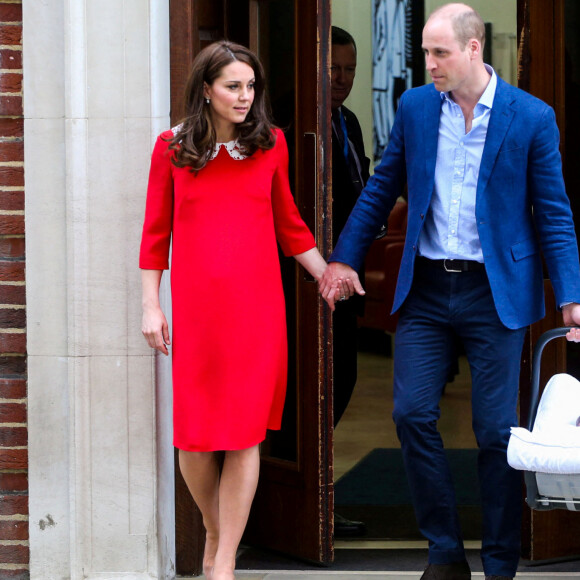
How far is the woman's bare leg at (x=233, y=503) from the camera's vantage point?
381cm

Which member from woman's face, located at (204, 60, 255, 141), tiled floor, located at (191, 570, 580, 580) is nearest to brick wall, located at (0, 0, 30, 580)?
tiled floor, located at (191, 570, 580, 580)

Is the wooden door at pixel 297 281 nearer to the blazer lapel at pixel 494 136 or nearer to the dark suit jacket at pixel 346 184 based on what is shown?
the dark suit jacket at pixel 346 184

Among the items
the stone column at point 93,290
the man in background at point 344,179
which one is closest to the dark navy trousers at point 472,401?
the stone column at point 93,290

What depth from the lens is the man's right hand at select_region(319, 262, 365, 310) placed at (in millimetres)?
3977

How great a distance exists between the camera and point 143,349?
4.24 m

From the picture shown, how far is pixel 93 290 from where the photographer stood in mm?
4234

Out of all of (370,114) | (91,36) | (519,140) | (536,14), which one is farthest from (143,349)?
(370,114)

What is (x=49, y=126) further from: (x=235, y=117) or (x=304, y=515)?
(x=304, y=515)

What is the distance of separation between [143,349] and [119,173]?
2.17 ft

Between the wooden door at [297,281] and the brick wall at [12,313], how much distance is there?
0.60m

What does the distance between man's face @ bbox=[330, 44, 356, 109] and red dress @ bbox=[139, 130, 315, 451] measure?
1284mm

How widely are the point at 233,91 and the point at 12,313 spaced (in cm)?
134

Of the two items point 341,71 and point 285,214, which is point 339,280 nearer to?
point 285,214

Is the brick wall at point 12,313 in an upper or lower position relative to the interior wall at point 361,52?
lower
